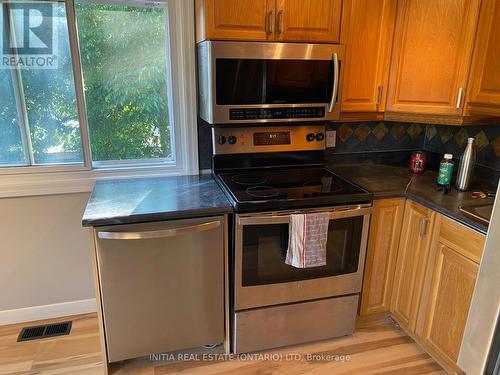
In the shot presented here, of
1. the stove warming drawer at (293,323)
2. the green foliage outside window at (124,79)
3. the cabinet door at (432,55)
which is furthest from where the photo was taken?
the green foliage outside window at (124,79)

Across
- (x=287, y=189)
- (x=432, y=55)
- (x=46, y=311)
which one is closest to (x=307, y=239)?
(x=287, y=189)

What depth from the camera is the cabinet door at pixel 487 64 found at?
1.79m

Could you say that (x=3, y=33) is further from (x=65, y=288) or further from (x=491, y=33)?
(x=491, y=33)

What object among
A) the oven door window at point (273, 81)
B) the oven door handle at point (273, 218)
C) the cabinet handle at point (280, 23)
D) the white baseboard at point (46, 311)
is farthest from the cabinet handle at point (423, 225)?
the white baseboard at point (46, 311)

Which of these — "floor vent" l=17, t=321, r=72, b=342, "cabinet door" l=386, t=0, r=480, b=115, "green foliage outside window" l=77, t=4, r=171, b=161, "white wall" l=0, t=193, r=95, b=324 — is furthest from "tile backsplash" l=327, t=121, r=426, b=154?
"floor vent" l=17, t=321, r=72, b=342

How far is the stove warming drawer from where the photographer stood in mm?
1991

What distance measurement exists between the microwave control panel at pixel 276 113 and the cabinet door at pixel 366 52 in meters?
0.19

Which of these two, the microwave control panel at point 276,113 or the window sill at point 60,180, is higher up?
the microwave control panel at point 276,113

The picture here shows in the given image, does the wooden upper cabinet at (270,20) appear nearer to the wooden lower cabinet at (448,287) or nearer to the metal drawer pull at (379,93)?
the metal drawer pull at (379,93)

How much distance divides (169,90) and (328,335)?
1732mm

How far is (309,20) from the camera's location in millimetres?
1989

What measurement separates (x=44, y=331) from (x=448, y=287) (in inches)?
89.1

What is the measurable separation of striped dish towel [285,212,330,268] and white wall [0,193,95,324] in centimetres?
126

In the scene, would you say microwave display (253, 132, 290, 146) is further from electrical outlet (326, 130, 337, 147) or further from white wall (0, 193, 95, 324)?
white wall (0, 193, 95, 324)
